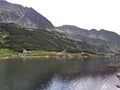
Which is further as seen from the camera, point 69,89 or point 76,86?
point 76,86

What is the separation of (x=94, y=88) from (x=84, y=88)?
18.1 ft

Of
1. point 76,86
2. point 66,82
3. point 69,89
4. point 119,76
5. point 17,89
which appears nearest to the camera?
point 17,89

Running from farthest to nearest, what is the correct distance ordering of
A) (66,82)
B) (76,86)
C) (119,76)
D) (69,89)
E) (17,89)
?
(119,76) < (66,82) < (76,86) < (69,89) < (17,89)

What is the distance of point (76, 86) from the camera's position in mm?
125062

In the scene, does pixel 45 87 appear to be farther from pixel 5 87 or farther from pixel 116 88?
pixel 116 88

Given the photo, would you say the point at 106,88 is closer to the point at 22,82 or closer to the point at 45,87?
the point at 45,87

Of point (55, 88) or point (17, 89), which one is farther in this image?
point (55, 88)

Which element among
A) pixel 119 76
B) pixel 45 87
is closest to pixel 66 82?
pixel 45 87

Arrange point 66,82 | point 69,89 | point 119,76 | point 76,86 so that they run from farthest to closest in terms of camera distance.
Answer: point 119,76 → point 66,82 → point 76,86 → point 69,89

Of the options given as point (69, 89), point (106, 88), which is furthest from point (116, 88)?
point (69, 89)

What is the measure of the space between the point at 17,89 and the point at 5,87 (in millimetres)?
6927

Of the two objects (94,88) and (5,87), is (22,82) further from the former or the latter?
(94,88)

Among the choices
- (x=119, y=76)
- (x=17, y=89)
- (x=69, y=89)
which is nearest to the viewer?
(x=17, y=89)

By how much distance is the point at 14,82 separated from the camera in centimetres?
12506
